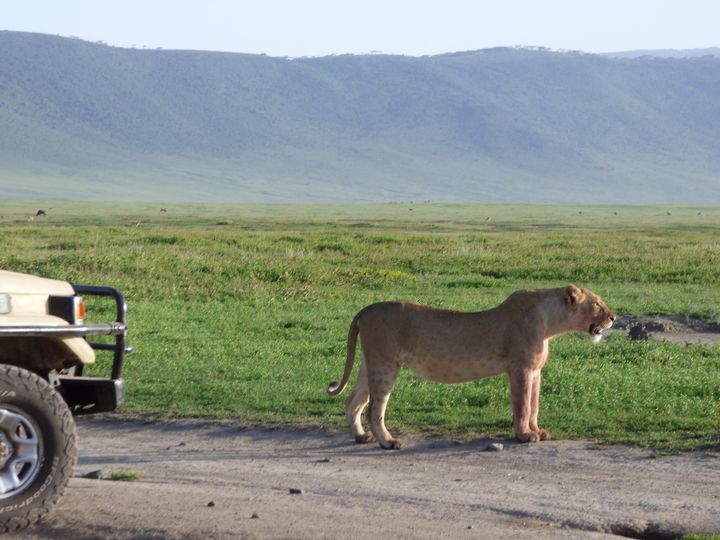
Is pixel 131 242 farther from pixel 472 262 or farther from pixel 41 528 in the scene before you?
pixel 41 528

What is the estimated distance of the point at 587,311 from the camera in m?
10.0

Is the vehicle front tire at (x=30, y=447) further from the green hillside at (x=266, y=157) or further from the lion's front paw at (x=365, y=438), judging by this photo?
the green hillside at (x=266, y=157)

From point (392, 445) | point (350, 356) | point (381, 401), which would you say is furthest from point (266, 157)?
point (392, 445)

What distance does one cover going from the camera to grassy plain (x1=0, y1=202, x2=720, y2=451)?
1068cm

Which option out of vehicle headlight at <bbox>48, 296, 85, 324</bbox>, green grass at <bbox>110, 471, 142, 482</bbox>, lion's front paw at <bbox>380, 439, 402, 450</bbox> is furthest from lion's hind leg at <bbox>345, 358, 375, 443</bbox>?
vehicle headlight at <bbox>48, 296, 85, 324</bbox>

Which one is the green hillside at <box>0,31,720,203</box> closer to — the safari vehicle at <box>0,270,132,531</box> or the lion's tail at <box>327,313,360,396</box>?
the lion's tail at <box>327,313,360,396</box>

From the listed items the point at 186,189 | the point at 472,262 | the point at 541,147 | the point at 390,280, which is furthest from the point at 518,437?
the point at 541,147

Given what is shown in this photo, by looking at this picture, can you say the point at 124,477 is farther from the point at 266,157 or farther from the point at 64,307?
the point at 266,157

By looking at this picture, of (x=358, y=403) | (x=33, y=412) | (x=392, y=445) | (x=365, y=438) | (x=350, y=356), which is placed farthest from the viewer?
(x=350, y=356)

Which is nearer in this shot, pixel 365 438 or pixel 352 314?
pixel 365 438

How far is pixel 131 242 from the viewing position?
28891 millimetres

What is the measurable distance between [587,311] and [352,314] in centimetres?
762

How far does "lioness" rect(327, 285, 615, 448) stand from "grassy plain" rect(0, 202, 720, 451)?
1.42 feet

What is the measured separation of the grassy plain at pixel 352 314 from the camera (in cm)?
1068
